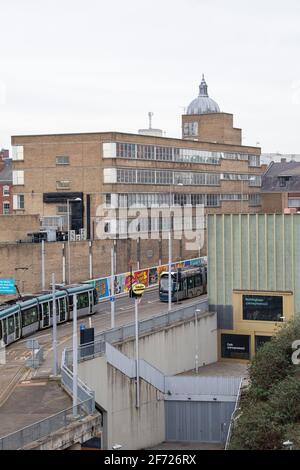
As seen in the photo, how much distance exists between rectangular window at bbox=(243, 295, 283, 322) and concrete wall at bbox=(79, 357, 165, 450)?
1368 centimetres

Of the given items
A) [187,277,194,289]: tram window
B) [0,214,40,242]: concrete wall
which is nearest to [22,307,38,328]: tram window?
[187,277,194,289]: tram window

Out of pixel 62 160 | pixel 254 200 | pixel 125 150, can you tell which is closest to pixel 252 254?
pixel 125 150

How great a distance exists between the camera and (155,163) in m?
88.1

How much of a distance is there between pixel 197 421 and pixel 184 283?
23575mm

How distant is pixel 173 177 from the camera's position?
91250mm

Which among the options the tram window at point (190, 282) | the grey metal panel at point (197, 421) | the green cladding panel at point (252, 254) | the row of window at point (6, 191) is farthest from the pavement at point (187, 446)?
the row of window at point (6, 191)

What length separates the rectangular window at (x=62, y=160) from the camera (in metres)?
82.2

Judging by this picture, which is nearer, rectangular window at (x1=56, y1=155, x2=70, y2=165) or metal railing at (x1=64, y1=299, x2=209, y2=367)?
metal railing at (x1=64, y1=299, x2=209, y2=367)

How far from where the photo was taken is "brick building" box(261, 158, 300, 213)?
114375mm

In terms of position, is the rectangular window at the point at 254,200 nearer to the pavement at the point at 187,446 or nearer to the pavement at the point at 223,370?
the pavement at the point at 223,370

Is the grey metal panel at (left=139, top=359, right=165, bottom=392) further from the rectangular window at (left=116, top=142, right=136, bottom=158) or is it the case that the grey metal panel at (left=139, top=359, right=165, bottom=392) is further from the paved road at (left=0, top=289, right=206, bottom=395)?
the rectangular window at (left=116, top=142, right=136, bottom=158)

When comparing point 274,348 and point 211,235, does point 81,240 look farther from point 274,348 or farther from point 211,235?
point 274,348

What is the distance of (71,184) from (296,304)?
28.9 meters

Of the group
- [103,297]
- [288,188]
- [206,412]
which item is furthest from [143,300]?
[288,188]
